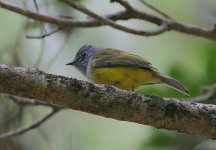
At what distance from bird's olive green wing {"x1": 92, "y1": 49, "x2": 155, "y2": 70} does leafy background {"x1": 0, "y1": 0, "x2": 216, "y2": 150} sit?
525mm

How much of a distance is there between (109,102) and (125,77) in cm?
136

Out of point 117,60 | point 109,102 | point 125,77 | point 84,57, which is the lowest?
point 109,102

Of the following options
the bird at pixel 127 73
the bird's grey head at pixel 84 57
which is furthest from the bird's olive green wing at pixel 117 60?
the bird's grey head at pixel 84 57

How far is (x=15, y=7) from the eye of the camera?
3.98m

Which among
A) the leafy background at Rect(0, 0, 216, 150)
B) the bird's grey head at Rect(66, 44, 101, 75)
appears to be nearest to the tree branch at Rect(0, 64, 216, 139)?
the leafy background at Rect(0, 0, 216, 150)

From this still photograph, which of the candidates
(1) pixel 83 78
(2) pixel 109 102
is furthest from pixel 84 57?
(2) pixel 109 102

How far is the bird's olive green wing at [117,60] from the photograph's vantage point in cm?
427

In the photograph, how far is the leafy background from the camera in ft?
15.6

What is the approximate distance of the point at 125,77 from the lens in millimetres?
4227

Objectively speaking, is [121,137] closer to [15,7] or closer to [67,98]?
[15,7]

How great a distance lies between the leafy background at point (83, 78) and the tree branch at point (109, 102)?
1129 mm

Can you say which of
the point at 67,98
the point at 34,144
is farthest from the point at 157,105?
the point at 34,144

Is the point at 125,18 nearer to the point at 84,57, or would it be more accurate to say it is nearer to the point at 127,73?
the point at 127,73

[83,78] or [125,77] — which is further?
[83,78]
